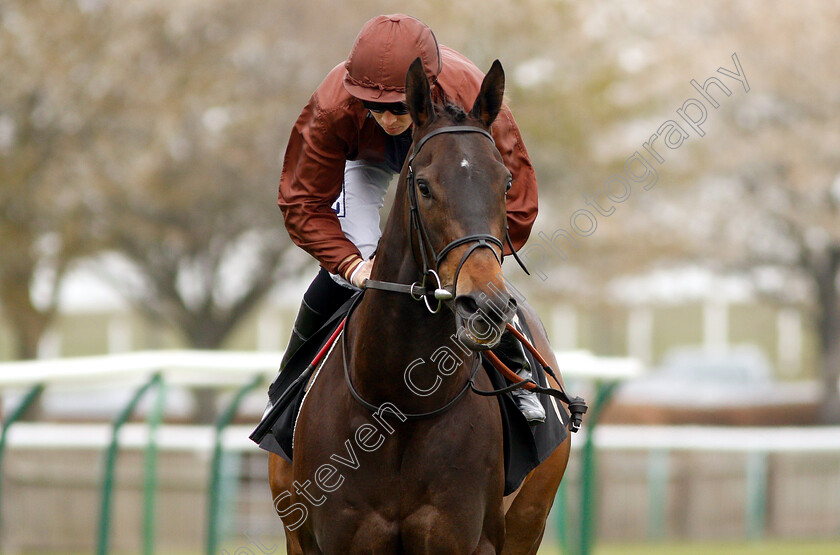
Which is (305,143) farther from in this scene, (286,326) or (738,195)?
(286,326)

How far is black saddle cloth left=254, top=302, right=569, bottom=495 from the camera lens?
4.09 meters

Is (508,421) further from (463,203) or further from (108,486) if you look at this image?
(108,486)

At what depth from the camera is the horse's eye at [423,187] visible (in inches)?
135

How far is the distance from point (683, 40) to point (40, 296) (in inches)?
458

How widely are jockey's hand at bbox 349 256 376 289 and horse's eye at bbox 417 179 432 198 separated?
1.86 ft

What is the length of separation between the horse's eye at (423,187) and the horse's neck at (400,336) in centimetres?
23

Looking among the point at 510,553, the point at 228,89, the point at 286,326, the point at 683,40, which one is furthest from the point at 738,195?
the point at 286,326

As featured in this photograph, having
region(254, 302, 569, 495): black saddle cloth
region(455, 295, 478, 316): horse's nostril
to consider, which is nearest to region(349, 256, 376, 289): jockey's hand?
region(254, 302, 569, 495): black saddle cloth

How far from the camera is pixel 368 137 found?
4.27 m

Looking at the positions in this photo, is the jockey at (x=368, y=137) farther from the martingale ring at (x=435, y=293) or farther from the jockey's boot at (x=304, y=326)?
the martingale ring at (x=435, y=293)

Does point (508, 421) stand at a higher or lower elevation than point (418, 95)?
lower

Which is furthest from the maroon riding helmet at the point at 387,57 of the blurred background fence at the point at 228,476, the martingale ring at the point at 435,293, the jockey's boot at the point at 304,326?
the blurred background fence at the point at 228,476

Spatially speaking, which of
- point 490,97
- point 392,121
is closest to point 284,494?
point 392,121

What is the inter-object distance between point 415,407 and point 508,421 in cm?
47
